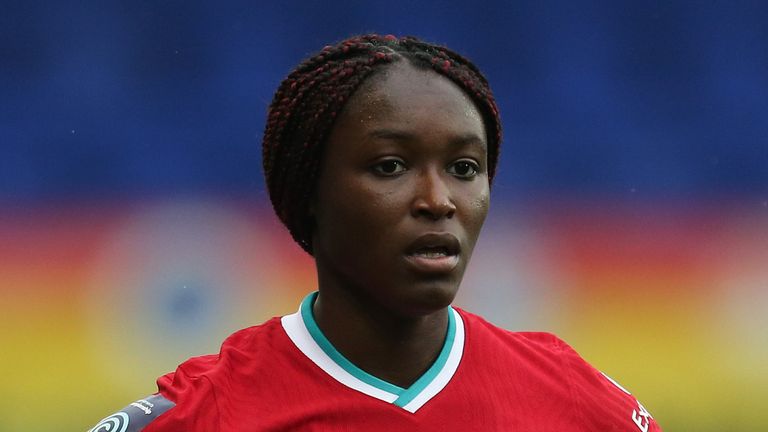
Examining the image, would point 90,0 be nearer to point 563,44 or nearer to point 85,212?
point 85,212

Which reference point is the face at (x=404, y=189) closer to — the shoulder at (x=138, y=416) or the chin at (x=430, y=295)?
the chin at (x=430, y=295)

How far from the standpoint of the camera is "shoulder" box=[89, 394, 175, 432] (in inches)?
83.4

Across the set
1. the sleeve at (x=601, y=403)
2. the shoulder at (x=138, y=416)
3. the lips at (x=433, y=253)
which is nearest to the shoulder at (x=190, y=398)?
the shoulder at (x=138, y=416)

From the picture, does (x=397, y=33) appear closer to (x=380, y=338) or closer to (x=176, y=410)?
(x=380, y=338)

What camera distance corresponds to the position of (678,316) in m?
4.19

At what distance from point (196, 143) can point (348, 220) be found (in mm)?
2134

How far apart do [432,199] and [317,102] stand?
12.0 inches

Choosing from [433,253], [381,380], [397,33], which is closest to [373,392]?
[381,380]

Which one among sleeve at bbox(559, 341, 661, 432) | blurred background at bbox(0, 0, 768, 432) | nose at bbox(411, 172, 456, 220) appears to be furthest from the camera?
blurred background at bbox(0, 0, 768, 432)

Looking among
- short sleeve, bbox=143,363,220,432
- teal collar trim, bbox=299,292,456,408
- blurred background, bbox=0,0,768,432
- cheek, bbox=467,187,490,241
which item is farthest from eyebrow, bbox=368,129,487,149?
blurred background, bbox=0,0,768,432

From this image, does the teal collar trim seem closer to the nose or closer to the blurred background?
the nose

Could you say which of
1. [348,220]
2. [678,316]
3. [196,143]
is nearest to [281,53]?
[196,143]

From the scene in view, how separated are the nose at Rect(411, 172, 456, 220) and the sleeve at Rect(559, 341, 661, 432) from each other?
51 cm

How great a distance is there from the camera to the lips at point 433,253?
80.0 inches
